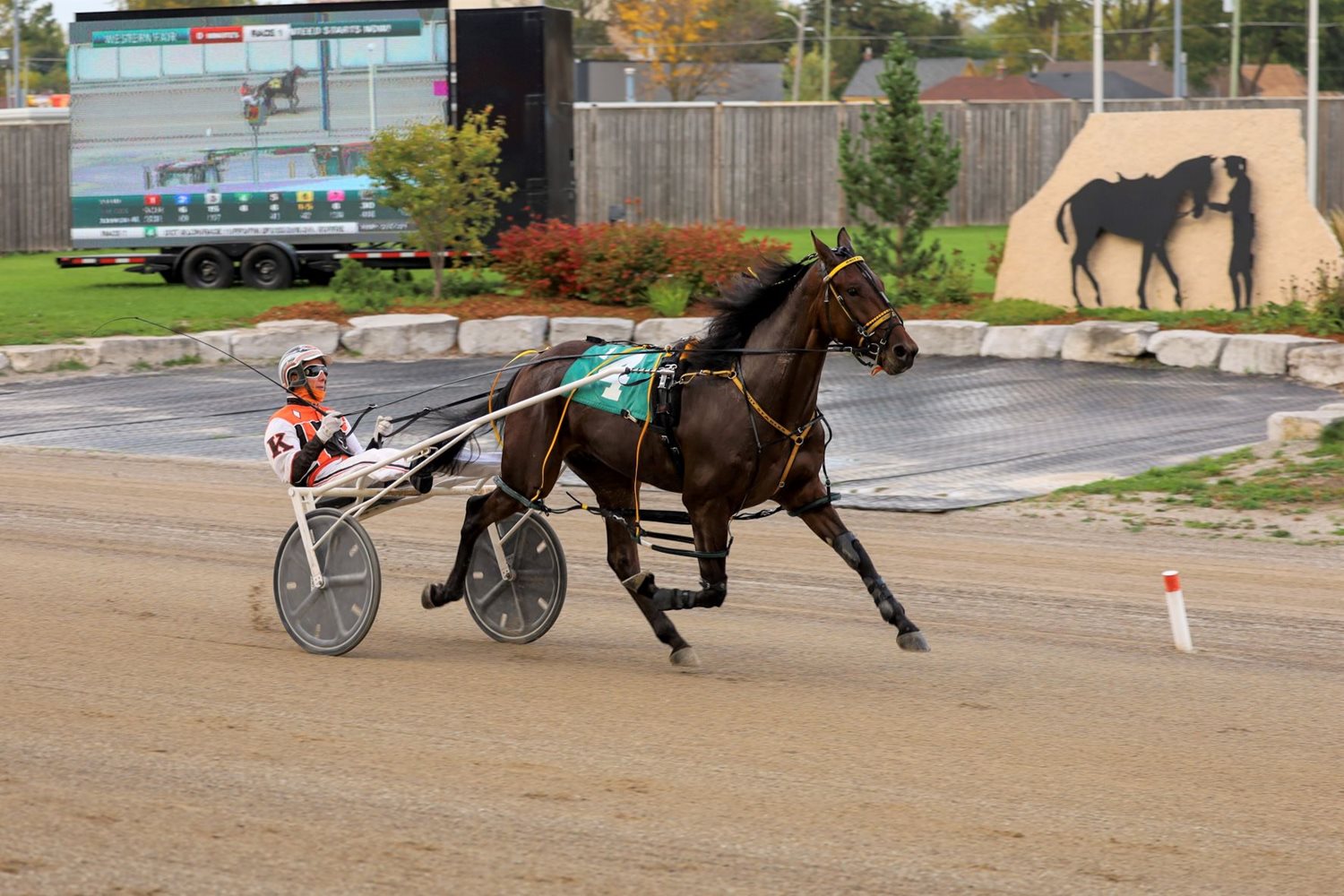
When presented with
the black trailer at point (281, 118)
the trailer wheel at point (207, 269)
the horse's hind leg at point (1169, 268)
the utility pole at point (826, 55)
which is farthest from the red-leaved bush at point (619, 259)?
the utility pole at point (826, 55)

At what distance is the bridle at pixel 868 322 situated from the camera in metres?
6.52

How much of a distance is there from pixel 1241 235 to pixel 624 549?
12.9 m

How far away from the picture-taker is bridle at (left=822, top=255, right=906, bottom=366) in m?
6.52

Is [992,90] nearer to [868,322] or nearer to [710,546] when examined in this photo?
[868,322]

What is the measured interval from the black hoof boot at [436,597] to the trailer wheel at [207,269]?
18.2 metres

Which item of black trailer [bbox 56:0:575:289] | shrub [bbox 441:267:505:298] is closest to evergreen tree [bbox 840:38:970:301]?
shrub [bbox 441:267:505:298]

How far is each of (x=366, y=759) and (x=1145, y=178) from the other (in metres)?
15.3

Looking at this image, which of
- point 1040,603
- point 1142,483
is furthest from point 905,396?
point 1040,603

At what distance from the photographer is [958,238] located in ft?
103

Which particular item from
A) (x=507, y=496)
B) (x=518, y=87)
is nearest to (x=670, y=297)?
(x=518, y=87)

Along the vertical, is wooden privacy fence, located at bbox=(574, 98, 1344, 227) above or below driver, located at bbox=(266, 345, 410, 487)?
above

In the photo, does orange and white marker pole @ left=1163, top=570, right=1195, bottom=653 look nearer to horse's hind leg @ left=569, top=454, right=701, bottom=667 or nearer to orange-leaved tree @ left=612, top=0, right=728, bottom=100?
horse's hind leg @ left=569, top=454, right=701, bottom=667

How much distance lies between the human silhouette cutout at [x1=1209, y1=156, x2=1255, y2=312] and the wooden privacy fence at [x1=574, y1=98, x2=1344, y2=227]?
1531 centimetres

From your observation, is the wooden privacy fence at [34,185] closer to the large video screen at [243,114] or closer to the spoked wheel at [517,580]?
the large video screen at [243,114]
